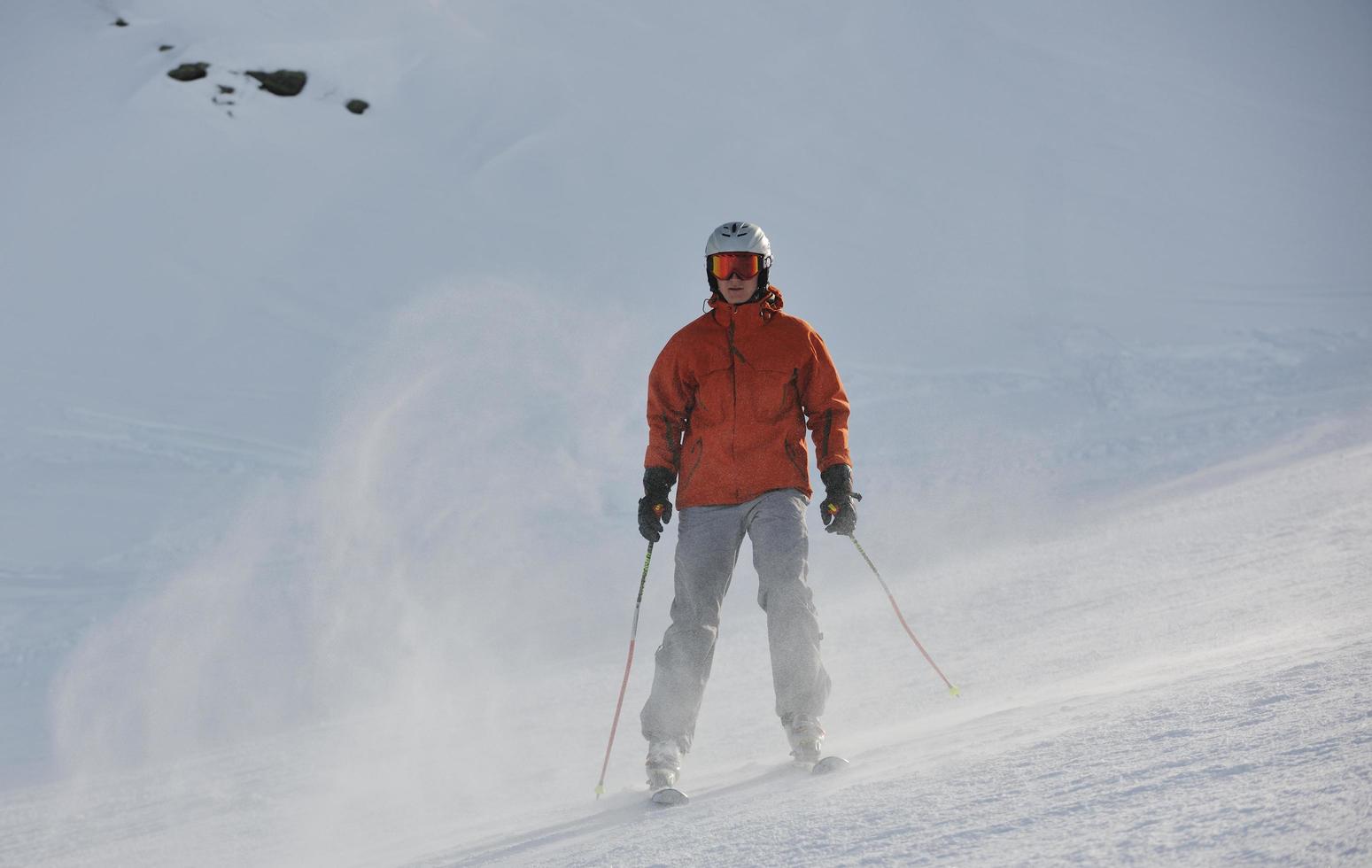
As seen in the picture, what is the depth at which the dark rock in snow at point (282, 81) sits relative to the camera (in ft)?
62.4

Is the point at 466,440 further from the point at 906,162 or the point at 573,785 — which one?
the point at 906,162

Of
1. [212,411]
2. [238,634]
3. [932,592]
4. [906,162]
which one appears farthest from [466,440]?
[906,162]

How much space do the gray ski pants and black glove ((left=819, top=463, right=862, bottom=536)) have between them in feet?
0.28

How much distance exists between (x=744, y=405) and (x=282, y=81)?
1800cm

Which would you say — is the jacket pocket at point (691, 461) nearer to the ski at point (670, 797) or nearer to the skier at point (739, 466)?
the skier at point (739, 466)

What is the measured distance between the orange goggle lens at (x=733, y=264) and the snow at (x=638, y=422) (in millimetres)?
1496

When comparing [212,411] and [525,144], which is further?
[525,144]

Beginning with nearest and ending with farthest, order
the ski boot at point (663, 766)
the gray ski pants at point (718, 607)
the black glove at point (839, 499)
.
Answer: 1. the ski boot at point (663, 766)
2. the gray ski pants at point (718, 607)
3. the black glove at point (839, 499)

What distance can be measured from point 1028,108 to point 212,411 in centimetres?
1480

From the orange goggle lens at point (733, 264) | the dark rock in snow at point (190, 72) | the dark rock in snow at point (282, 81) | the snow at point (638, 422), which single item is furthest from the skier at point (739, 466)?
the dark rock in snow at point (190, 72)

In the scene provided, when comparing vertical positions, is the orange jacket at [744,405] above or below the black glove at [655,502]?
above

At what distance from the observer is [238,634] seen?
6617 millimetres

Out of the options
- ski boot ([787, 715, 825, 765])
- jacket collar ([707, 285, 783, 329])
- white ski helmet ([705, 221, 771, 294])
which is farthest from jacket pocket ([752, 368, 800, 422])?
ski boot ([787, 715, 825, 765])

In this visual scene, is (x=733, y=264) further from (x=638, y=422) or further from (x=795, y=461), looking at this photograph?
(x=638, y=422)
